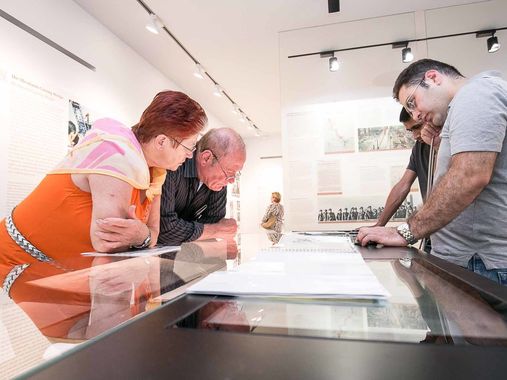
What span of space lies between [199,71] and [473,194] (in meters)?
5.02

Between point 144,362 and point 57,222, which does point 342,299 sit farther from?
point 57,222

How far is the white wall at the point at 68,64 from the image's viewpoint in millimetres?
2855

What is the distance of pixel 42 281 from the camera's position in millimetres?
595

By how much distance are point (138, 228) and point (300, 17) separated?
3.66 meters

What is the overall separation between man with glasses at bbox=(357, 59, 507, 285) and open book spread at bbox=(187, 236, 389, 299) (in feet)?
2.19

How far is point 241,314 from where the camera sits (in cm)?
38

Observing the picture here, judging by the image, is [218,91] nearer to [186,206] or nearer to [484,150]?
[186,206]

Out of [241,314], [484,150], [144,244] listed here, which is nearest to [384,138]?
[484,150]

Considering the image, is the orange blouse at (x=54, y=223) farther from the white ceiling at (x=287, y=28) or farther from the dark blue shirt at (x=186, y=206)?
the white ceiling at (x=287, y=28)

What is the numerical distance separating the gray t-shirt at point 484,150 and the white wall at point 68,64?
10.4ft

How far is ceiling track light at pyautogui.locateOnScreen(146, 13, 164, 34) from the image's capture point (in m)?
4.04

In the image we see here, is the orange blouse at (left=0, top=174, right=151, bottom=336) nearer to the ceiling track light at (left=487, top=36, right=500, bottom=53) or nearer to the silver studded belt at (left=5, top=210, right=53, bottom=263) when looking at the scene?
the silver studded belt at (left=5, top=210, right=53, bottom=263)

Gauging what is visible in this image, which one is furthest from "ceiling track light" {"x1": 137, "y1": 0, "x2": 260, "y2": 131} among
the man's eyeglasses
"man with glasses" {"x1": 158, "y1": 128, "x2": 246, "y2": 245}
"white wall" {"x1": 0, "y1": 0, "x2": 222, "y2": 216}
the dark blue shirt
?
the man's eyeglasses

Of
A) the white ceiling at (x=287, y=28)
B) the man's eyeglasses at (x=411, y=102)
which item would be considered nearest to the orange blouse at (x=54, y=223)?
the man's eyeglasses at (x=411, y=102)
